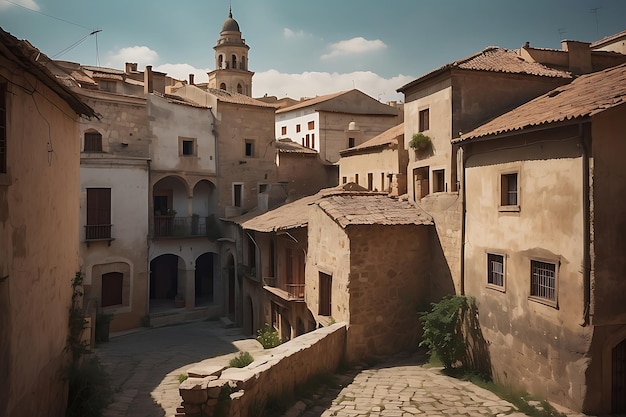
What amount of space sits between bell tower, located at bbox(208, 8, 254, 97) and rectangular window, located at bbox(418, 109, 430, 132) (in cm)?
3524

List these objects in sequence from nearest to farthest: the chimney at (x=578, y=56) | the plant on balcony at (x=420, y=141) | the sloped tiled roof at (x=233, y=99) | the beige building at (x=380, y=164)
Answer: the plant on balcony at (x=420, y=141)
the chimney at (x=578, y=56)
the beige building at (x=380, y=164)
the sloped tiled roof at (x=233, y=99)

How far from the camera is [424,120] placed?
59.5 ft

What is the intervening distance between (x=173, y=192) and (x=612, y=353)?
84.1 ft

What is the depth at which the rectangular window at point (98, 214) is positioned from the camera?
86.3 ft

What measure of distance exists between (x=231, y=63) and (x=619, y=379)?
4787 cm

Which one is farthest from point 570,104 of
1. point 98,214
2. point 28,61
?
point 98,214

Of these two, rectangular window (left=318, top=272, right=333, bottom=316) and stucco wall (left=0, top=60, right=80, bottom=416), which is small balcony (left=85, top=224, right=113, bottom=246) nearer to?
rectangular window (left=318, top=272, right=333, bottom=316)

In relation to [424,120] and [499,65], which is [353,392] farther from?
[499,65]

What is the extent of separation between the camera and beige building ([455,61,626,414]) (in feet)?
34.9

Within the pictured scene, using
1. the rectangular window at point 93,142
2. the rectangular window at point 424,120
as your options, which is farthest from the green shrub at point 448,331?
the rectangular window at point 93,142

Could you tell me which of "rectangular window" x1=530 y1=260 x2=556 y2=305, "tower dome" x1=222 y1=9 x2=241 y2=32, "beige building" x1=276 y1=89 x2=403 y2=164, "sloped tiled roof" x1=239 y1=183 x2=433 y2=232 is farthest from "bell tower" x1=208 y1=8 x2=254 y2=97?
"rectangular window" x1=530 y1=260 x2=556 y2=305

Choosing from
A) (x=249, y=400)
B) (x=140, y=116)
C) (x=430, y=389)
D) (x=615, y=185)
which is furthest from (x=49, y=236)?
(x=140, y=116)

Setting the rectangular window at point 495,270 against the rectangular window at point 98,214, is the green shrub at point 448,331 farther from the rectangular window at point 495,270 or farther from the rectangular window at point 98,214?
the rectangular window at point 98,214

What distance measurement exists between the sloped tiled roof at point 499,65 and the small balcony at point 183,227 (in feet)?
55.5
